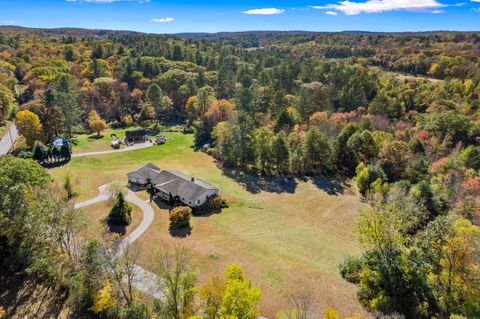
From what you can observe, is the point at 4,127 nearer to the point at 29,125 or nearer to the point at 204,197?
the point at 29,125

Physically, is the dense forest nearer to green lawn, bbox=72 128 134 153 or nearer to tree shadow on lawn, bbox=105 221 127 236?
green lawn, bbox=72 128 134 153

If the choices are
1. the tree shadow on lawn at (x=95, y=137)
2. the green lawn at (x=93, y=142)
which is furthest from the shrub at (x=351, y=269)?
the tree shadow on lawn at (x=95, y=137)

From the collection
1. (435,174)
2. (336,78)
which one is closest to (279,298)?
(435,174)

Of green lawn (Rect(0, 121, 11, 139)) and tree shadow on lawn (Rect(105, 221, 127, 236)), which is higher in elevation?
green lawn (Rect(0, 121, 11, 139))

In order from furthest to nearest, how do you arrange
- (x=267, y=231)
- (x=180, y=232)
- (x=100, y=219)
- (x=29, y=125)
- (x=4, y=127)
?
(x=4, y=127) → (x=29, y=125) → (x=267, y=231) → (x=100, y=219) → (x=180, y=232)

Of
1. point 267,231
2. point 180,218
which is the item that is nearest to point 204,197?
point 180,218

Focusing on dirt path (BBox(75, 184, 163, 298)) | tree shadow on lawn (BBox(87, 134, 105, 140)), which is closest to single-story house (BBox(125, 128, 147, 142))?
tree shadow on lawn (BBox(87, 134, 105, 140))
